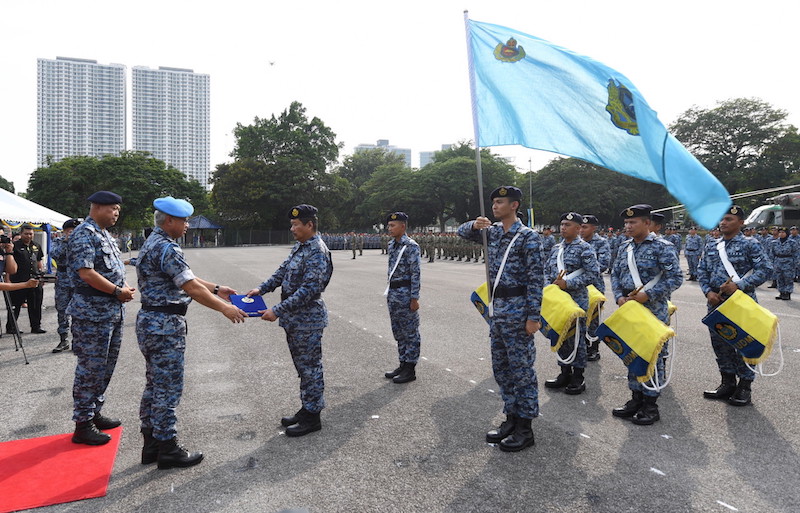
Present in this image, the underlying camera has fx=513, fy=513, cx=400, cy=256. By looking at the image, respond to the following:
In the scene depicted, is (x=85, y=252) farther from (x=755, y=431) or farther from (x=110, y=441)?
(x=755, y=431)

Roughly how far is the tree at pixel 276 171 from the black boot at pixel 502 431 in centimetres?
5688

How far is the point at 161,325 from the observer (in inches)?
149

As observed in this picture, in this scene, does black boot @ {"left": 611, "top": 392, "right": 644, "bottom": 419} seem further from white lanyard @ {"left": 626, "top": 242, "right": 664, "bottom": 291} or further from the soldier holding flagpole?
the soldier holding flagpole

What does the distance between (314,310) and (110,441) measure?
1985 millimetres

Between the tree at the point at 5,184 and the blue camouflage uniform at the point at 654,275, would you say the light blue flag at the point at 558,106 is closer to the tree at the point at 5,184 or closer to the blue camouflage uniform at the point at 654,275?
the blue camouflage uniform at the point at 654,275

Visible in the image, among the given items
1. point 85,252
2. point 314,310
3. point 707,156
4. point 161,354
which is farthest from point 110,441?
point 707,156

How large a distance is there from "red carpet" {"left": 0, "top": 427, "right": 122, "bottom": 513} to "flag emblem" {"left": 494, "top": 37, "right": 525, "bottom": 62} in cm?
453


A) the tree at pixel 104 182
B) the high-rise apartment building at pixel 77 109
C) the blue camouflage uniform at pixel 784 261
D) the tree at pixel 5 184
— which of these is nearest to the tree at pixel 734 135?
the blue camouflage uniform at pixel 784 261

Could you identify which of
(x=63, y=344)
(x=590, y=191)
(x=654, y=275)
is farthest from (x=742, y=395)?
(x=590, y=191)

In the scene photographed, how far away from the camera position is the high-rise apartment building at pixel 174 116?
13600 centimetres

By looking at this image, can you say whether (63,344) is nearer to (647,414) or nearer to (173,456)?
(173,456)

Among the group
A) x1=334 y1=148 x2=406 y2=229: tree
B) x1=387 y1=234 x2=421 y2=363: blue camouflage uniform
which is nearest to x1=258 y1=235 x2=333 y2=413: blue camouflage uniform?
x1=387 y1=234 x2=421 y2=363: blue camouflage uniform

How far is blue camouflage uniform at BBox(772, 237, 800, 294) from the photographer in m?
13.0

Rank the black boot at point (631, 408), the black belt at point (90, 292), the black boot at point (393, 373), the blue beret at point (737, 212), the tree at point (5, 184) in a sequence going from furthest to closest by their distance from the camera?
the tree at point (5, 184)
the black boot at point (393, 373)
the blue beret at point (737, 212)
the black boot at point (631, 408)
the black belt at point (90, 292)
